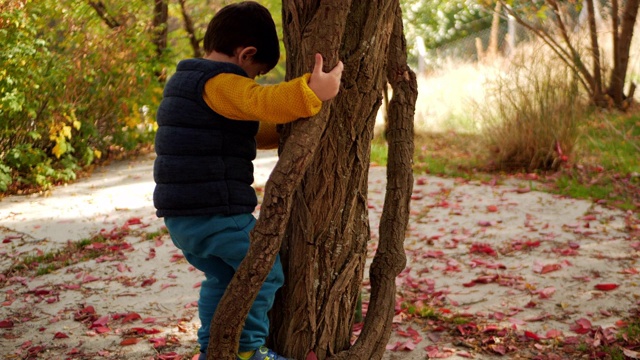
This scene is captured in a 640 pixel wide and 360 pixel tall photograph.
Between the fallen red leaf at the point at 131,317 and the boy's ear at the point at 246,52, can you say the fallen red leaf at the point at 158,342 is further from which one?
the boy's ear at the point at 246,52

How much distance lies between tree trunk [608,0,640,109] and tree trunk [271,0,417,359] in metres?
6.91

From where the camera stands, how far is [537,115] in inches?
285

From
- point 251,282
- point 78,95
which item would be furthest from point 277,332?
point 78,95

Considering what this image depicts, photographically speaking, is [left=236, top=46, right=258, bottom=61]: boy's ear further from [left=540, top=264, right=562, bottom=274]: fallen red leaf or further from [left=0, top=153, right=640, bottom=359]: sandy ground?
[left=540, top=264, right=562, bottom=274]: fallen red leaf

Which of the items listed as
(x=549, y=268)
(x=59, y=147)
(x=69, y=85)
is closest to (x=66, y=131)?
(x=59, y=147)

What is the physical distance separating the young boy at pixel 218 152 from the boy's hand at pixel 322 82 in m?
0.23

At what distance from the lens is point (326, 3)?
2262mm

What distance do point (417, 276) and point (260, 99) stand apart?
103 inches

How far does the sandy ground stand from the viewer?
3533 mm

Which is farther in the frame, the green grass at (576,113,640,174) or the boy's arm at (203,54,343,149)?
the green grass at (576,113,640,174)

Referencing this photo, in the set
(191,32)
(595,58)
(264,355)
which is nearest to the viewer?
(264,355)

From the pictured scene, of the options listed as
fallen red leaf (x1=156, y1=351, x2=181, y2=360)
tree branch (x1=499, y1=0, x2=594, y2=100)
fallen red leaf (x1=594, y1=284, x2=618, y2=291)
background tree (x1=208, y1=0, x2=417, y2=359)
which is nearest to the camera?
background tree (x1=208, y1=0, x2=417, y2=359)

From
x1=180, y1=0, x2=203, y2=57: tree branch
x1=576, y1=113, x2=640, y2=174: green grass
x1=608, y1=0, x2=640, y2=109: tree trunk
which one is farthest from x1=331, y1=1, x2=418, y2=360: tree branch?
x1=180, y1=0, x2=203, y2=57: tree branch

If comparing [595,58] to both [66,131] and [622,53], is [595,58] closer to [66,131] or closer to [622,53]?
[622,53]
